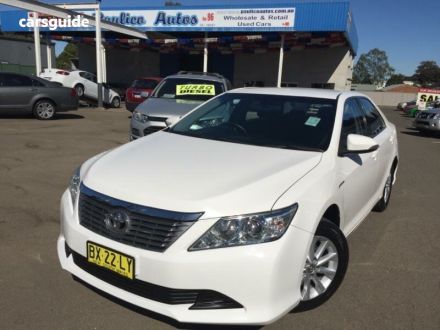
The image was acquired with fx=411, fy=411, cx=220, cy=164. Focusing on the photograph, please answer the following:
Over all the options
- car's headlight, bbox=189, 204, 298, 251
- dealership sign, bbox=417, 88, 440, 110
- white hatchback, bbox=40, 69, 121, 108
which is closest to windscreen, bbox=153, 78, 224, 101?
car's headlight, bbox=189, 204, 298, 251

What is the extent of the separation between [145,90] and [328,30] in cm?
1290

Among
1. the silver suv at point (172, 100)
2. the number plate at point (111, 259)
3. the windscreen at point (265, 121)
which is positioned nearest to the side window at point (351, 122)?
the windscreen at point (265, 121)

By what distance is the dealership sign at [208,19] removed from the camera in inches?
982

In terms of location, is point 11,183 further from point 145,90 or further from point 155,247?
Result: point 145,90

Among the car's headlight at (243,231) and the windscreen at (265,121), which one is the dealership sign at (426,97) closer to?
the windscreen at (265,121)

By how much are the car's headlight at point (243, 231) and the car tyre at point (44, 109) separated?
1212 centimetres

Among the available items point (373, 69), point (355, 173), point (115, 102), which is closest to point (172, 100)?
point (355, 173)

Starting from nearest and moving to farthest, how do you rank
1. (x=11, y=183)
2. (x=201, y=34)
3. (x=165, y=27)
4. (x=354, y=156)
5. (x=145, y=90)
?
(x=354, y=156) < (x=11, y=183) < (x=145, y=90) < (x=165, y=27) < (x=201, y=34)

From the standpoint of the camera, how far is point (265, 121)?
393 cm

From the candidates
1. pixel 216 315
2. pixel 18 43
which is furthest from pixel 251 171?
pixel 18 43

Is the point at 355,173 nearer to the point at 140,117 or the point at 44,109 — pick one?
the point at 140,117

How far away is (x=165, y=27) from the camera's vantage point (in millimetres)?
27734

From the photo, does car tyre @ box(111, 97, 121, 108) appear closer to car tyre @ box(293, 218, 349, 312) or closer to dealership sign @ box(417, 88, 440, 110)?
car tyre @ box(293, 218, 349, 312)

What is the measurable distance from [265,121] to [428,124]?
46.3ft
